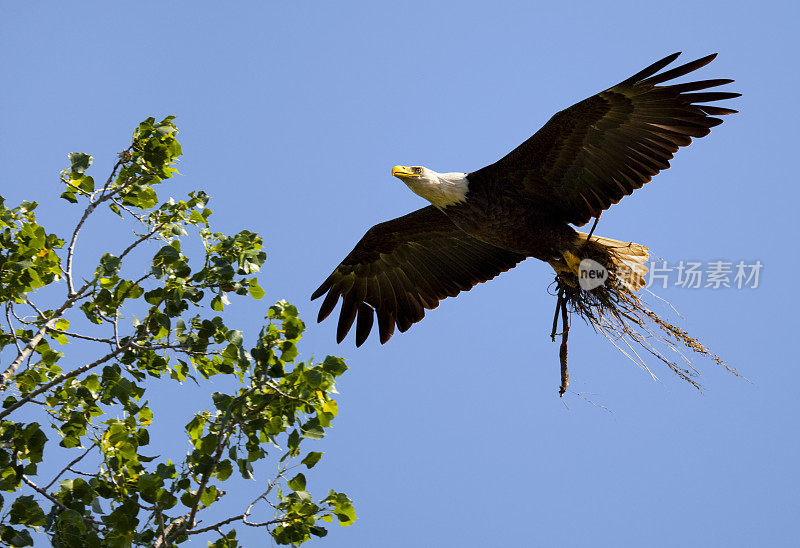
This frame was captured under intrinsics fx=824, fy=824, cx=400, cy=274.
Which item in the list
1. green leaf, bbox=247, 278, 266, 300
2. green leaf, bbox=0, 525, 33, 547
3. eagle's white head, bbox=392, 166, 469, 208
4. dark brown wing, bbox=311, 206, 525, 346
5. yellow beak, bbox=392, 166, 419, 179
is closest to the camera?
green leaf, bbox=0, 525, 33, 547

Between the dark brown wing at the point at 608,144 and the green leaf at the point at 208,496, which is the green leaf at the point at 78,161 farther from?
the dark brown wing at the point at 608,144

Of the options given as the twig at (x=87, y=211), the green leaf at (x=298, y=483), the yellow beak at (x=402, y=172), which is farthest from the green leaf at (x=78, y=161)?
the yellow beak at (x=402, y=172)

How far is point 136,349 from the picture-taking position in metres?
4.03

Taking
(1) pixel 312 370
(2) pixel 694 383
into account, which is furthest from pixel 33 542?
(2) pixel 694 383

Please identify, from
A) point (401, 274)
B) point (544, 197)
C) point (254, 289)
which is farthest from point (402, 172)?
point (254, 289)

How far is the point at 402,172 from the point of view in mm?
6117

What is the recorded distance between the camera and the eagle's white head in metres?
5.90

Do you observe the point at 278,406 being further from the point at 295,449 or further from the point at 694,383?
the point at 694,383

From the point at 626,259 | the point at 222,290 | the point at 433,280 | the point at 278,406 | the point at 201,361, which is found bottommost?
the point at 278,406

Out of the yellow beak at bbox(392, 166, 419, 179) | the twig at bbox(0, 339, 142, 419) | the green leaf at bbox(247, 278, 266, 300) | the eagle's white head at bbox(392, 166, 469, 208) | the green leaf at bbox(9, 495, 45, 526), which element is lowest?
the green leaf at bbox(9, 495, 45, 526)

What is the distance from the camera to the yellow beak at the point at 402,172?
6.12 m

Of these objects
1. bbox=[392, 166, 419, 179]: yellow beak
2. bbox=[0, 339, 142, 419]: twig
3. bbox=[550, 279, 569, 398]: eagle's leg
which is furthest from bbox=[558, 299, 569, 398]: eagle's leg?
bbox=[0, 339, 142, 419]: twig

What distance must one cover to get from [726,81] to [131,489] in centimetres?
410

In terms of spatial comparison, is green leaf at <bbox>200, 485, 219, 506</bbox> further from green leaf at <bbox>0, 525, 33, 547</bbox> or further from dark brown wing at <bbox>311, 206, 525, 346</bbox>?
dark brown wing at <bbox>311, 206, 525, 346</bbox>
